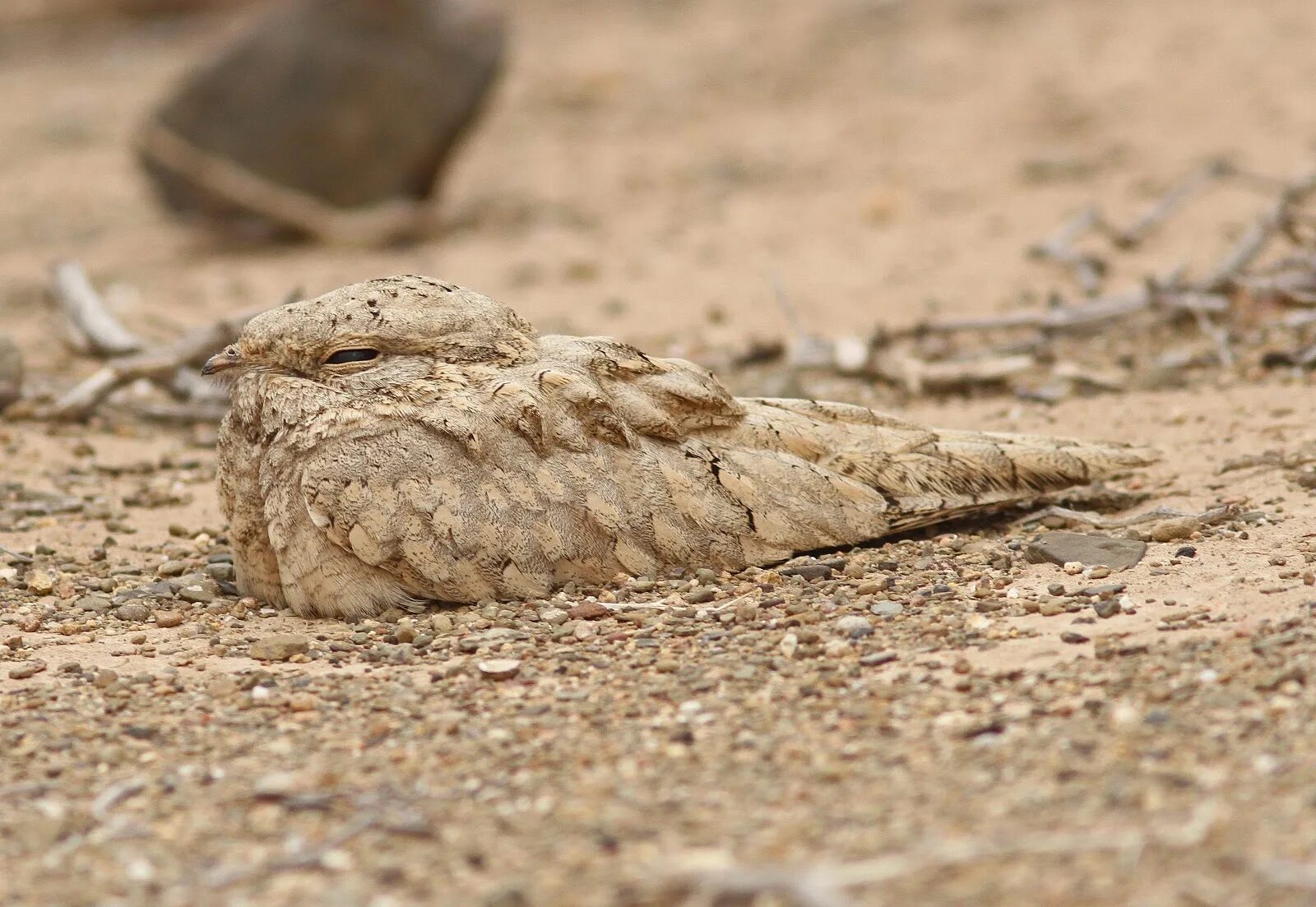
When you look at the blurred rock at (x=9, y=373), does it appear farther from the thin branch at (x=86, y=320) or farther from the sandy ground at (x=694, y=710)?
the thin branch at (x=86, y=320)

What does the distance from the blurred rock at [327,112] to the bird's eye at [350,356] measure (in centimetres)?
588

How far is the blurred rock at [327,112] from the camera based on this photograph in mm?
9852

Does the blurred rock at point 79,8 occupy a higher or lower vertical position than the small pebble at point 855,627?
higher

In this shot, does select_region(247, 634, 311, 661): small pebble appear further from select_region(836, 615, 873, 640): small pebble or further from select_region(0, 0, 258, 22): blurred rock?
select_region(0, 0, 258, 22): blurred rock

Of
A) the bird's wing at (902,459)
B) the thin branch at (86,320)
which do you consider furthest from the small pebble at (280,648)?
the thin branch at (86,320)

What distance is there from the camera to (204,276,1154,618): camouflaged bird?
385 cm

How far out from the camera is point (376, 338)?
400 centimetres

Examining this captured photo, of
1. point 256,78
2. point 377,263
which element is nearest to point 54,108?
point 256,78

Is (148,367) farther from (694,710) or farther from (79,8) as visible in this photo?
(79,8)

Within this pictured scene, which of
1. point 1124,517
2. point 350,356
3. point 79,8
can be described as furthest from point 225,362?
point 79,8

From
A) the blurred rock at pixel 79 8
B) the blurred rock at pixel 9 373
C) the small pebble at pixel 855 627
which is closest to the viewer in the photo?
the small pebble at pixel 855 627

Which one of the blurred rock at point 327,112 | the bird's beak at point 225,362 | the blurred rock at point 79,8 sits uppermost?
the blurred rock at point 79,8

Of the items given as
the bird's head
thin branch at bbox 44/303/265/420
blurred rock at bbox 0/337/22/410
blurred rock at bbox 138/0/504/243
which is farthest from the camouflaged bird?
blurred rock at bbox 138/0/504/243

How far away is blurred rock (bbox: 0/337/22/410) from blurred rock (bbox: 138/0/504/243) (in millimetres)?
3762
